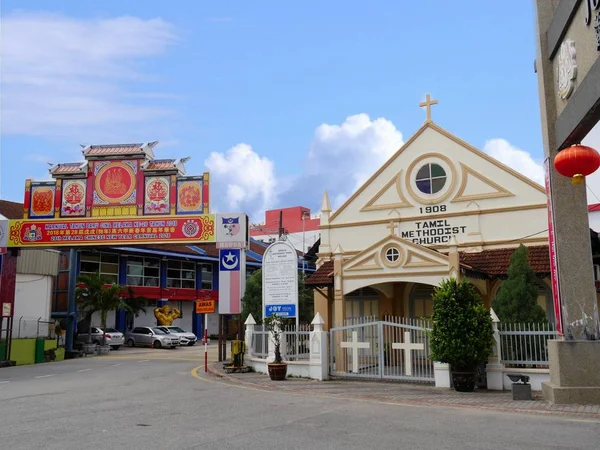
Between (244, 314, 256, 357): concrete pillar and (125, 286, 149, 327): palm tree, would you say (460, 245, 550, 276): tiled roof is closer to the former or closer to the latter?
(244, 314, 256, 357): concrete pillar

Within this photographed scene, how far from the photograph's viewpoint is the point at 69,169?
85.9ft

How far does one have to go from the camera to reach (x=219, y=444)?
7930 mm

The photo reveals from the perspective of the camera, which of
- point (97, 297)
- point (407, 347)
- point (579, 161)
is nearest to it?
point (579, 161)

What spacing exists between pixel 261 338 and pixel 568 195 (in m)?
11.0

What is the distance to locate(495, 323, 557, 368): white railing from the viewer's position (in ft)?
46.1

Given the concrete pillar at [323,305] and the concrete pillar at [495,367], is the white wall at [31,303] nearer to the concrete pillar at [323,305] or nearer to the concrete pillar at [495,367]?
the concrete pillar at [323,305]

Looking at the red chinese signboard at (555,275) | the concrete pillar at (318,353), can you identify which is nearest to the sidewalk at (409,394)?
the concrete pillar at (318,353)

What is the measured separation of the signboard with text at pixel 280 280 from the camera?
18.3 m

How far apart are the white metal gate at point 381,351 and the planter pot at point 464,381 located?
4.13 feet

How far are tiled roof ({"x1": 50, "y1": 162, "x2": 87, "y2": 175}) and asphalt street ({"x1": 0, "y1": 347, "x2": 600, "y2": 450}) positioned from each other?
43.7 ft

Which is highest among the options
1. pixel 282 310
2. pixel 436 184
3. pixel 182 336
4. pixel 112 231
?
pixel 436 184

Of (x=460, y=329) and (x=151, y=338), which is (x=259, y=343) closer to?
(x=460, y=329)

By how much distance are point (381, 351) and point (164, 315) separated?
1246 inches

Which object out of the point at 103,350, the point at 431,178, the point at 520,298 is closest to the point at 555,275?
the point at 520,298
